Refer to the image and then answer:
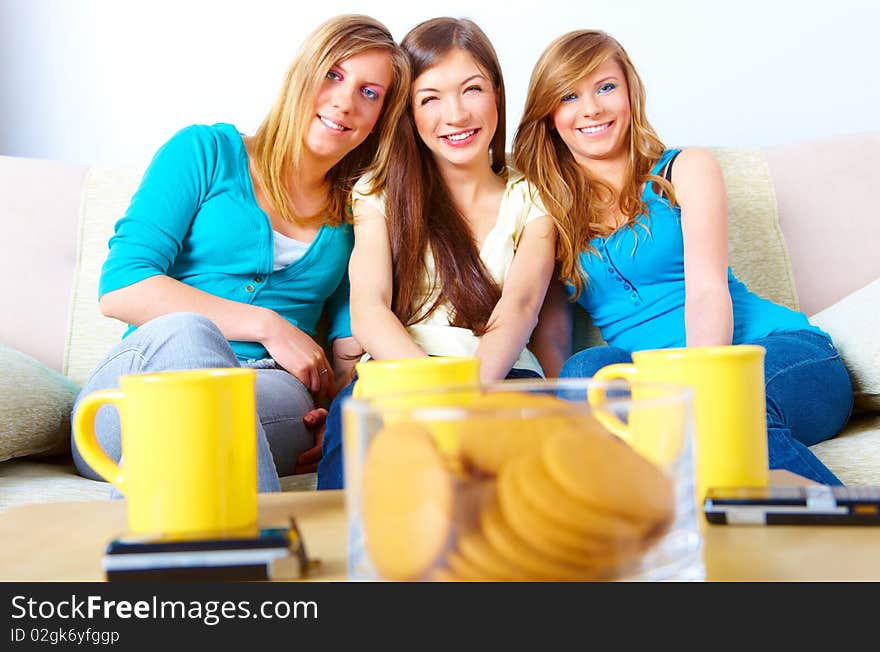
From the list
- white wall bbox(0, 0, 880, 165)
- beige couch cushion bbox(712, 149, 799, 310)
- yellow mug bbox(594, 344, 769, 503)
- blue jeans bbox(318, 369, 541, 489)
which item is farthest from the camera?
white wall bbox(0, 0, 880, 165)

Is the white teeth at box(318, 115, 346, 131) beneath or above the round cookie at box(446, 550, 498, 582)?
above

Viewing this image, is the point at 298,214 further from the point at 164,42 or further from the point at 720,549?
the point at 720,549

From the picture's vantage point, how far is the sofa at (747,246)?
167 centimetres

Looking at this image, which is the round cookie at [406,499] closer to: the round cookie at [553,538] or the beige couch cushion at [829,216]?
the round cookie at [553,538]

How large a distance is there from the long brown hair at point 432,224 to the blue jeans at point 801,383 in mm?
230

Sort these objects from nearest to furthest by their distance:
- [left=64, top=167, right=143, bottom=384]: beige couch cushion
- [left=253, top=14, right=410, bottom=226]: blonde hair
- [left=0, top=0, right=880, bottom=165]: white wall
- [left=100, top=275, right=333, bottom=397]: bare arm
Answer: [left=100, top=275, right=333, bottom=397]: bare arm → [left=253, top=14, right=410, bottom=226]: blonde hair → [left=64, top=167, right=143, bottom=384]: beige couch cushion → [left=0, top=0, right=880, bottom=165]: white wall

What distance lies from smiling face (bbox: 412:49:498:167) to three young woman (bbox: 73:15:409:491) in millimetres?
46

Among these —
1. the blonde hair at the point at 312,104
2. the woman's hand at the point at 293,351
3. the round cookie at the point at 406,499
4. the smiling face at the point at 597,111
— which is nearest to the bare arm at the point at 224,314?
the woman's hand at the point at 293,351

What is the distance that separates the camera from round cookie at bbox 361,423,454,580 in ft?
1.29

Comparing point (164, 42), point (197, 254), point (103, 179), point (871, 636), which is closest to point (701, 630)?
point (871, 636)

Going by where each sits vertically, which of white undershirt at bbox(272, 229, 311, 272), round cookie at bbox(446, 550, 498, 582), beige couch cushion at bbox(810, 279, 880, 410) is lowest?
round cookie at bbox(446, 550, 498, 582)

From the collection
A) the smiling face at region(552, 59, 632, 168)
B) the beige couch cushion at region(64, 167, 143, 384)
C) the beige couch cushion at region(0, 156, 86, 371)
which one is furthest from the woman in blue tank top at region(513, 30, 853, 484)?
the beige couch cushion at region(0, 156, 86, 371)

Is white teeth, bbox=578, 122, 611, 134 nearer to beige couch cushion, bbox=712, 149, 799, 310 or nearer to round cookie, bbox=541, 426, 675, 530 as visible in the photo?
beige couch cushion, bbox=712, 149, 799, 310

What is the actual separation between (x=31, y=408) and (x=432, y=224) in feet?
2.47
